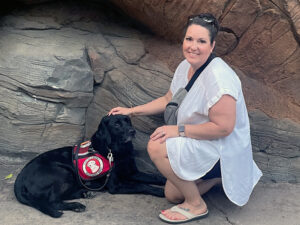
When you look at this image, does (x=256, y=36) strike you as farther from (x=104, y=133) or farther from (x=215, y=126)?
(x=104, y=133)

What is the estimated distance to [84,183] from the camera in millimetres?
3713

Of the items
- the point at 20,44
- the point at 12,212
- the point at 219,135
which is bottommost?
the point at 12,212

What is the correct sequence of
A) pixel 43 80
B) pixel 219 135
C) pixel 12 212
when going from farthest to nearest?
pixel 43 80 → pixel 12 212 → pixel 219 135

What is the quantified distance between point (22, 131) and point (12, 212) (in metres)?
1.02

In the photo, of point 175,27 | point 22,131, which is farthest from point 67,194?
point 175,27

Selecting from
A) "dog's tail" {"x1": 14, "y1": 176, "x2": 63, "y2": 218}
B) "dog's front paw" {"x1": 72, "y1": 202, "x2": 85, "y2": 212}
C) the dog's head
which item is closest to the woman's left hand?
the dog's head

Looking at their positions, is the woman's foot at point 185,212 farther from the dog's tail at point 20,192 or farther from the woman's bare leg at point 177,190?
the dog's tail at point 20,192

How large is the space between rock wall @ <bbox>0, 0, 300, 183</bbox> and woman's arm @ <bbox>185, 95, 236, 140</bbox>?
3.40 ft

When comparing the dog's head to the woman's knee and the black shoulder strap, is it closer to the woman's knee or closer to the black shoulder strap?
the woman's knee

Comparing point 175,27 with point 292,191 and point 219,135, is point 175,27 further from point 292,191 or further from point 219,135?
point 292,191

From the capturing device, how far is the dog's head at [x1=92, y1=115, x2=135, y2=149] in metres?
3.57

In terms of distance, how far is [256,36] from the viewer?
388cm

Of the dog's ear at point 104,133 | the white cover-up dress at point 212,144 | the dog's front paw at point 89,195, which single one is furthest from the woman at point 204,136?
the dog's front paw at point 89,195

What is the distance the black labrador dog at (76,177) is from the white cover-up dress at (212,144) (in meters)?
0.67
